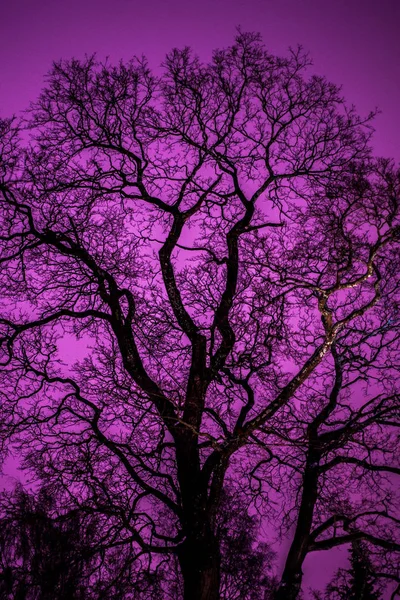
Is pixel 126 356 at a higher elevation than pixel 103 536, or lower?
higher

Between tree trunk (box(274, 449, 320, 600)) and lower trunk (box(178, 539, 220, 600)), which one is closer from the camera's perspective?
lower trunk (box(178, 539, 220, 600))

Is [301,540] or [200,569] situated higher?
[301,540]

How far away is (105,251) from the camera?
9.41 meters

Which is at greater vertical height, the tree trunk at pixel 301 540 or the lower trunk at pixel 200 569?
the tree trunk at pixel 301 540

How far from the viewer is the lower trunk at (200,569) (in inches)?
258

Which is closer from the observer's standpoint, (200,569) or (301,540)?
(200,569)

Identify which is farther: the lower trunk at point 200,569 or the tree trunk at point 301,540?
the tree trunk at point 301,540

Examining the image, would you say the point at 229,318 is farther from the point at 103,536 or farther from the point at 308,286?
the point at 103,536

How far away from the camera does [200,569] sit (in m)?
6.65

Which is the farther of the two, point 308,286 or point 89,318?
point 89,318

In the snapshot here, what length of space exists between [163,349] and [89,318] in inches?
68.9

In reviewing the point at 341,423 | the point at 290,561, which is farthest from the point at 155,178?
the point at 290,561

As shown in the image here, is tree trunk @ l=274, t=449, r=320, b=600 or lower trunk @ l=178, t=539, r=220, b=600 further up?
tree trunk @ l=274, t=449, r=320, b=600

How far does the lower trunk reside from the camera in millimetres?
6547
